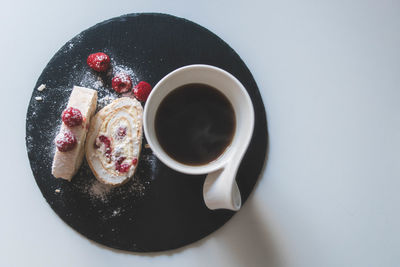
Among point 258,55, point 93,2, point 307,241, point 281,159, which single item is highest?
point 93,2

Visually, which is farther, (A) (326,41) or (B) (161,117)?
(A) (326,41)

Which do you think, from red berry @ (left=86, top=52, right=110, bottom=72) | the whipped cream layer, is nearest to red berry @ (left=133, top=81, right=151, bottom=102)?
the whipped cream layer

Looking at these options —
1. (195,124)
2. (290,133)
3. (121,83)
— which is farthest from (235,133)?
(121,83)

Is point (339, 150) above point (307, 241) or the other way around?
above

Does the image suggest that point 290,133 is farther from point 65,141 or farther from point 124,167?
point 65,141

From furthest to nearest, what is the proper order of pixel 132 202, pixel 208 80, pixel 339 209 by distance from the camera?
pixel 339 209 < pixel 132 202 < pixel 208 80

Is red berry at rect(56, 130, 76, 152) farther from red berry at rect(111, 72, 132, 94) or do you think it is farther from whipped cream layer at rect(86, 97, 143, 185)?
red berry at rect(111, 72, 132, 94)

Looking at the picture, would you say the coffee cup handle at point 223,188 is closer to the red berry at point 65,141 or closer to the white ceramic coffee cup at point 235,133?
the white ceramic coffee cup at point 235,133

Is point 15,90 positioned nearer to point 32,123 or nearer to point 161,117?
point 32,123

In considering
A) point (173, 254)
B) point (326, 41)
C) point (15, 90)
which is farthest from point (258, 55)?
point (15, 90)
